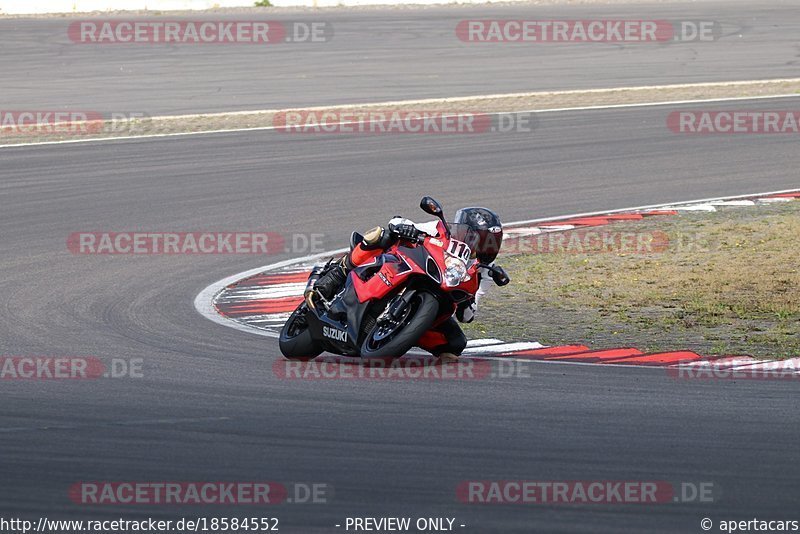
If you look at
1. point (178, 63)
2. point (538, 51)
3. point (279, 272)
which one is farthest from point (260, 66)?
point (279, 272)

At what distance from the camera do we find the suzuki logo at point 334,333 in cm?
935

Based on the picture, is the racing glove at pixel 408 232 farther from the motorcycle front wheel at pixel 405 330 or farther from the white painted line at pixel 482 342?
the white painted line at pixel 482 342

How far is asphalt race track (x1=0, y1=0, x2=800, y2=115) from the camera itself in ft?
82.6

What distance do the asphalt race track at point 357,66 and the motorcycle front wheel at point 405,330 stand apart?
49.6 ft

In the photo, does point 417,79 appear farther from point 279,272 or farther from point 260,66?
point 279,272

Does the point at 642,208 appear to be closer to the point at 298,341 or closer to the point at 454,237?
the point at 454,237

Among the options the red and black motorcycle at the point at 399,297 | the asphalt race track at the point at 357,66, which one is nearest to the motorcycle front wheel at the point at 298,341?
the red and black motorcycle at the point at 399,297

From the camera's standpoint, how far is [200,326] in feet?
36.6

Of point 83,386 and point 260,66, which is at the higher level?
point 260,66

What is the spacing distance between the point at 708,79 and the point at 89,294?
1740cm

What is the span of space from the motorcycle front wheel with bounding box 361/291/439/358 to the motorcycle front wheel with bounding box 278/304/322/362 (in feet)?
1.97

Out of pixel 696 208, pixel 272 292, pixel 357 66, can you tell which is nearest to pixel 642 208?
pixel 696 208

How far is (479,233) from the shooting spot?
9.24 metres

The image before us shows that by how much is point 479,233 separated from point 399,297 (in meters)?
0.73
